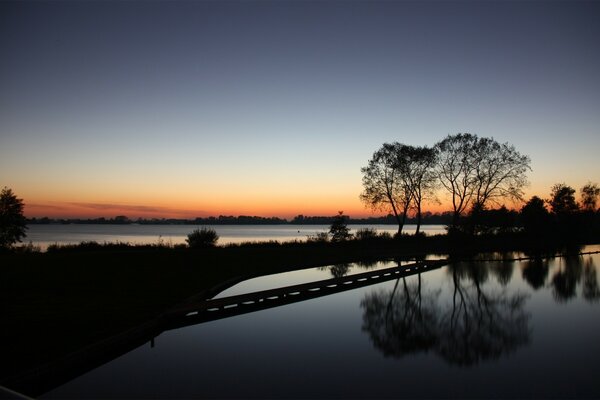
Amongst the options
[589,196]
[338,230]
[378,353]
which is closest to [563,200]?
[589,196]

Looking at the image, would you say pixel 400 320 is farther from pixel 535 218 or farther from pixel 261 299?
pixel 535 218

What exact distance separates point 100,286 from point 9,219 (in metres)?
22.2

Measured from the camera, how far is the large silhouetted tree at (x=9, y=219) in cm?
3047

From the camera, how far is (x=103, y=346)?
303 inches

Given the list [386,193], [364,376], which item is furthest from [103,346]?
[386,193]

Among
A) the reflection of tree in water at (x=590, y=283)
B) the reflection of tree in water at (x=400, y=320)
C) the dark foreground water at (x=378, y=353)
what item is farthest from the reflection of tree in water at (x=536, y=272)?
the reflection of tree in water at (x=400, y=320)

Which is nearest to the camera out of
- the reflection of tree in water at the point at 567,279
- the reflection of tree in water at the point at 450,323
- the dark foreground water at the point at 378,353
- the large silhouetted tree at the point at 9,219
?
the dark foreground water at the point at 378,353

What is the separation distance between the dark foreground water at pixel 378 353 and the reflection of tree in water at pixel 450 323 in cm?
3

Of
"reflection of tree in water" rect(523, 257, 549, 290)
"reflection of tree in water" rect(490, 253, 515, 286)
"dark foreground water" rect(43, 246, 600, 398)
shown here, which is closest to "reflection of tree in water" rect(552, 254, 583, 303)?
"dark foreground water" rect(43, 246, 600, 398)

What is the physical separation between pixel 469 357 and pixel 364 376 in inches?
104

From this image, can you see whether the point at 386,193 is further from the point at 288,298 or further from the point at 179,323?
the point at 179,323

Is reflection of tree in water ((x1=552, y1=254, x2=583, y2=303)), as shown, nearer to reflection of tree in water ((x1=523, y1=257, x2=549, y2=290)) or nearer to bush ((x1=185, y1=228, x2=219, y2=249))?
reflection of tree in water ((x1=523, y1=257, x2=549, y2=290))

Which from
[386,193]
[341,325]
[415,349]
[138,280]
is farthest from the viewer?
[386,193]

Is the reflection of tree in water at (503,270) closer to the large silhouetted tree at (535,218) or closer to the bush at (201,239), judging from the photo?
the bush at (201,239)
